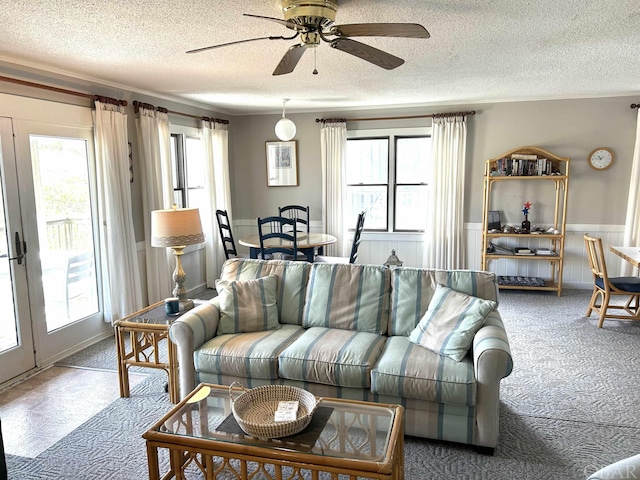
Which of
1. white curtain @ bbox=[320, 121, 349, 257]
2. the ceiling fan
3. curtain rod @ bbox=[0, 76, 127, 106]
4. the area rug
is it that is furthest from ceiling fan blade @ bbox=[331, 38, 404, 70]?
Result: white curtain @ bbox=[320, 121, 349, 257]

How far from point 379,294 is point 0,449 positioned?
2.19m

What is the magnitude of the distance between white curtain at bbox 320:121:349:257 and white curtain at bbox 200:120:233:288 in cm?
133

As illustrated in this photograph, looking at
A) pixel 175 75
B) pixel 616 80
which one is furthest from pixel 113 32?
pixel 616 80

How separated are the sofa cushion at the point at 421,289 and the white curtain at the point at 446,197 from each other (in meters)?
3.07

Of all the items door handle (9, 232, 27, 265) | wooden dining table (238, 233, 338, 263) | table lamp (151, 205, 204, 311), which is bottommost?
wooden dining table (238, 233, 338, 263)

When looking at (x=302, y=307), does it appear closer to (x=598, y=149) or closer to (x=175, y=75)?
(x=175, y=75)

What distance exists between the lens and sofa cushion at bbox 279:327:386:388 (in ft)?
8.44

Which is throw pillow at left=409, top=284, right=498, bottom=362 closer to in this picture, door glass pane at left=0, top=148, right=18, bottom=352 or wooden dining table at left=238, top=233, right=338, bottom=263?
wooden dining table at left=238, top=233, right=338, bottom=263

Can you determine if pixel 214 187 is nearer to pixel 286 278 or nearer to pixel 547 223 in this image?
pixel 286 278

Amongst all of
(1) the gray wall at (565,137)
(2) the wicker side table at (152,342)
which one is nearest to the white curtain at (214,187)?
(1) the gray wall at (565,137)

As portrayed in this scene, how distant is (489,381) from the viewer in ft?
7.80

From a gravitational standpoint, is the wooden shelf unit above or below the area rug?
above

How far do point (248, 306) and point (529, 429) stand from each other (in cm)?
189

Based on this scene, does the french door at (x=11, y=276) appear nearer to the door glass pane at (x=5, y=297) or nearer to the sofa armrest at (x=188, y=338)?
the door glass pane at (x=5, y=297)
